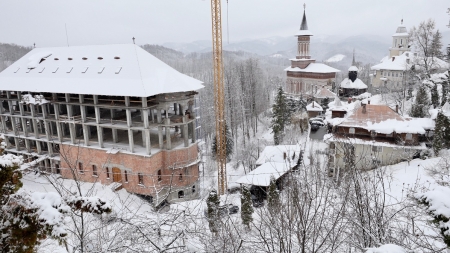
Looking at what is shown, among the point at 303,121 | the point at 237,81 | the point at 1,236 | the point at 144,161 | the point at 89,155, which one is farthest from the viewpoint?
the point at 237,81

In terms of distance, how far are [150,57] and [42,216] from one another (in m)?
21.1

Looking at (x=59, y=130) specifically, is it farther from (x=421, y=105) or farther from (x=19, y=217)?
(x=421, y=105)

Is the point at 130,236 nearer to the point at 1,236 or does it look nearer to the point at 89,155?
the point at 1,236

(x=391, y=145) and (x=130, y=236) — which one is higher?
(x=130, y=236)

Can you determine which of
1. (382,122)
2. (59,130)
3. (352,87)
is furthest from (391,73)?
(59,130)

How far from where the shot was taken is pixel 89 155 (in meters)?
24.2

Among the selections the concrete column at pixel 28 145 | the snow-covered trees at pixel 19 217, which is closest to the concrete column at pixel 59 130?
the concrete column at pixel 28 145

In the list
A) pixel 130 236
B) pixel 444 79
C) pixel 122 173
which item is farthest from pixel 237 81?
pixel 130 236

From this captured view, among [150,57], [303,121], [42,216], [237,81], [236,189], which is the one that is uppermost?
[150,57]

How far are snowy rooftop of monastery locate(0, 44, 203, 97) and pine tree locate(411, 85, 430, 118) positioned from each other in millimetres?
21286

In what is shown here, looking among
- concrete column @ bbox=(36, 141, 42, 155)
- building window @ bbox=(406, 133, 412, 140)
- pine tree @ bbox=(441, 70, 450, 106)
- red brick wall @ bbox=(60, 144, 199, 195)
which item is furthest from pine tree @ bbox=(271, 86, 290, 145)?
concrete column @ bbox=(36, 141, 42, 155)

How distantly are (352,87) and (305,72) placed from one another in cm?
751

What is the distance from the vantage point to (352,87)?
50.8m

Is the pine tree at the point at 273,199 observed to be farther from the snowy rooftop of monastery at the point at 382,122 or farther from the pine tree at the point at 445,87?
the pine tree at the point at 445,87
